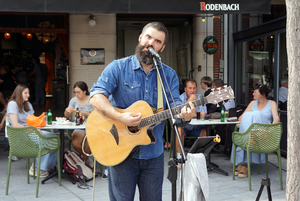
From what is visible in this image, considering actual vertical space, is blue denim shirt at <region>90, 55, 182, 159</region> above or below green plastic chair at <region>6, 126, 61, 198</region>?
above

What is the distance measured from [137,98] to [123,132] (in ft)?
0.92

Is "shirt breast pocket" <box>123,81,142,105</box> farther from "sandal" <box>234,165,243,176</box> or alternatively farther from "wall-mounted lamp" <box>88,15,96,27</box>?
"wall-mounted lamp" <box>88,15,96,27</box>

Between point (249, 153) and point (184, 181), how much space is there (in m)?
2.83

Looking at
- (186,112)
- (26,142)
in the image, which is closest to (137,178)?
(186,112)

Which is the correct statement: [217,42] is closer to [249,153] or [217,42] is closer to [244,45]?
[244,45]

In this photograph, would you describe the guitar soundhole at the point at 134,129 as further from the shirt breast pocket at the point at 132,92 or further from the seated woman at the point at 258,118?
the seated woman at the point at 258,118

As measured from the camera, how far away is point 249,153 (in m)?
4.73

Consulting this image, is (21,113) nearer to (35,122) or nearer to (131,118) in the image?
(35,122)

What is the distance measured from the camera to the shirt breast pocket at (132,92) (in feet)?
7.58

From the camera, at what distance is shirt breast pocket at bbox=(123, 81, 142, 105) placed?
2311 millimetres

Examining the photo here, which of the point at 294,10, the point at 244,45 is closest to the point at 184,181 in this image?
the point at 294,10

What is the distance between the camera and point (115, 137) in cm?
244

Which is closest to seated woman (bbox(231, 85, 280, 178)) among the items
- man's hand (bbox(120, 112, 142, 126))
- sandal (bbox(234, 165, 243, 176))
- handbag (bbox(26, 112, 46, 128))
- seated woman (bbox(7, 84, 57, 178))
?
sandal (bbox(234, 165, 243, 176))

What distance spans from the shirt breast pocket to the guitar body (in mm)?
37
